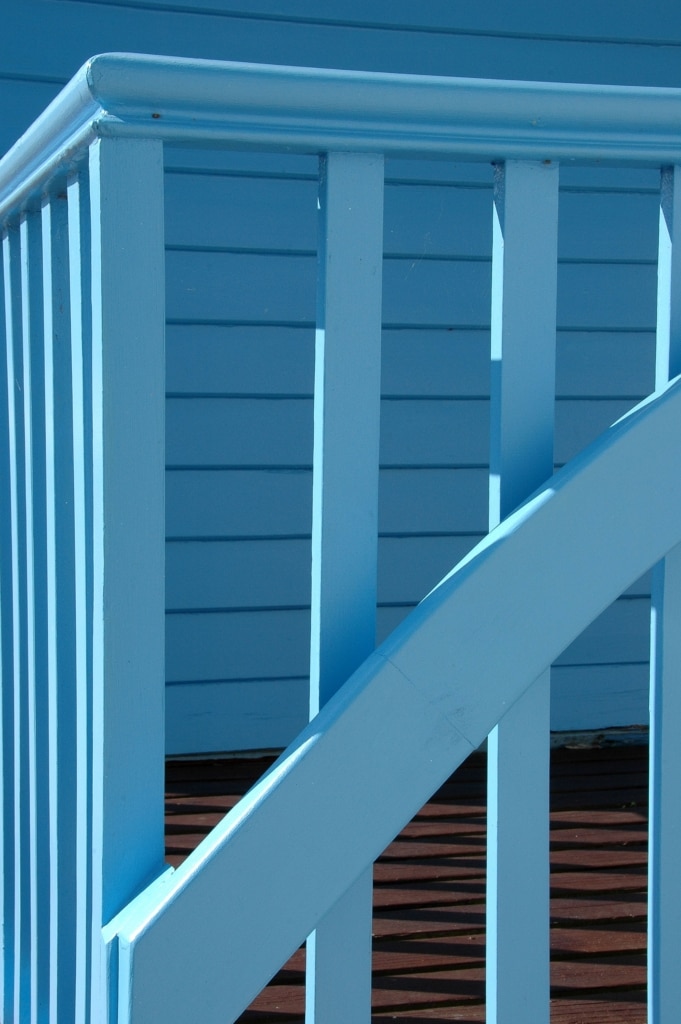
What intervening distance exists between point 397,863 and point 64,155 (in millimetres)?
1581

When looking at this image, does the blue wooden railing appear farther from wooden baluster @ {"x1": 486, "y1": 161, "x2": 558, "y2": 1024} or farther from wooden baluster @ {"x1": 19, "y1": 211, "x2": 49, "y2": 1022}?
wooden baluster @ {"x1": 19, "y1": 211, "x2": 49, "y2": 1022}

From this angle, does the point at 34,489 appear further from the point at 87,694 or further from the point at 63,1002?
the point at 63,1002

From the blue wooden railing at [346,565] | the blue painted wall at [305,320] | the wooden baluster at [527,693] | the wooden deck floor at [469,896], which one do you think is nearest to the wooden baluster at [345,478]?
the blue wooden railing at [346,565]

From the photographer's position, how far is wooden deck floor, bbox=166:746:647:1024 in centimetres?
160

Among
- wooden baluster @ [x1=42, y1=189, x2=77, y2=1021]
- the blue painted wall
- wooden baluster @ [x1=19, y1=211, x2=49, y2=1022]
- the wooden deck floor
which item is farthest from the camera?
the blue painted wall

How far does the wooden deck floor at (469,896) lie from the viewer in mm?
A: 1600

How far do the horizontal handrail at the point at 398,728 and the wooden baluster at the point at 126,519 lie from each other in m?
0.06

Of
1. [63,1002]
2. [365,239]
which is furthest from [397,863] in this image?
[365,239]

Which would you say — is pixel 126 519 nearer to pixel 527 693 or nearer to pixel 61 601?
pixel 61 601

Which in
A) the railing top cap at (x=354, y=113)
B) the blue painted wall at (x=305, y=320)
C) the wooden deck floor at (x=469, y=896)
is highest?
the blue painted wall at (x=305, y=320)

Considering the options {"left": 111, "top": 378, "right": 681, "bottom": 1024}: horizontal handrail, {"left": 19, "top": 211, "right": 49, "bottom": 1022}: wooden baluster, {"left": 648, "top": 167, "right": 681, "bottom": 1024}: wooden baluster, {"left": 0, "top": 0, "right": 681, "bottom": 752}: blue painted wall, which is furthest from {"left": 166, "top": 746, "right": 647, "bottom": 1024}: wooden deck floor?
{"left": 111, "top": 378, "right": 681, "bottom": 1024}: horizontal handrail

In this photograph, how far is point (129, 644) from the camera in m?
0.87

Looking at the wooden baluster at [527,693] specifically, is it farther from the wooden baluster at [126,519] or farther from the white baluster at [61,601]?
the white baluster at [61,601]

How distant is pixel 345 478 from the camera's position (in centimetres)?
92
